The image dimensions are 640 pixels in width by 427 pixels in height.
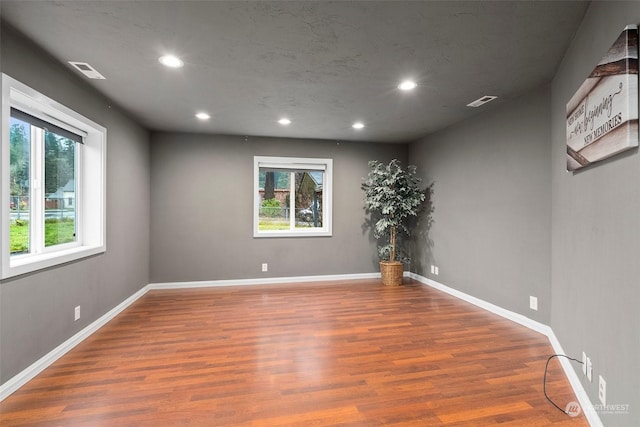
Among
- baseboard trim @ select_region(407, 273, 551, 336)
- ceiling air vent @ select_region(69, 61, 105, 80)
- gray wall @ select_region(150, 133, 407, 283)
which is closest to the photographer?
ceiling air vent @ select_region(69, 61, 105, 80)

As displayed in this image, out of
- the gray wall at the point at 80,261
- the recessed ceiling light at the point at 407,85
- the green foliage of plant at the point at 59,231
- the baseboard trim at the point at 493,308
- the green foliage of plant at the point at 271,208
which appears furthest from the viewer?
the green foliage of plant at the point at 271,208

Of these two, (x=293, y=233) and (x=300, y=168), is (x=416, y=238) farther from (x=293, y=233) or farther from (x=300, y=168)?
(x=300, y=168)

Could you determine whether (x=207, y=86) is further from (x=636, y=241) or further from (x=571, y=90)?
(x=636, y=241)

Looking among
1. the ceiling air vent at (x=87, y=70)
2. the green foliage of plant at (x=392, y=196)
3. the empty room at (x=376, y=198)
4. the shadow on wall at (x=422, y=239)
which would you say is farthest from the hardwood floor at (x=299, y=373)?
the ceiling air vent at (x=87, y=70)

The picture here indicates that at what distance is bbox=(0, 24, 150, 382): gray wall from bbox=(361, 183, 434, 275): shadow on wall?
360 centimetres

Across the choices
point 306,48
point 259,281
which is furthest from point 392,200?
point 306,48

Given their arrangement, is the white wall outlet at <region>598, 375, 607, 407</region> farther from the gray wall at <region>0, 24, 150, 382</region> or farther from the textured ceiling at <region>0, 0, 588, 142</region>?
the gray wall at <region>0, 24, 150, 382</region>

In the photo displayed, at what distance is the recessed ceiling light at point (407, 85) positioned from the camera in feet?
10.1

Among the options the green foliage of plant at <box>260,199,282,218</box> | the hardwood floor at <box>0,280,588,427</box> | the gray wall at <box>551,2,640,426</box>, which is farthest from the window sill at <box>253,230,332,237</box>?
the gray wall at <box>551,2,640,426</box>

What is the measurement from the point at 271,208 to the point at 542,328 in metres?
4.06

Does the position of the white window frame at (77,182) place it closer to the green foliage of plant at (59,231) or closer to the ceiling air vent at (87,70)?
the green foliage of plant at (59,231)

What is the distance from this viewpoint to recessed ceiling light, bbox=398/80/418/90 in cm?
307

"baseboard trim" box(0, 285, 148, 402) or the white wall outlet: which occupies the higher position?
the white wall outlet

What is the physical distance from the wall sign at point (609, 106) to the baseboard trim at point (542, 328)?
56.5 inches
